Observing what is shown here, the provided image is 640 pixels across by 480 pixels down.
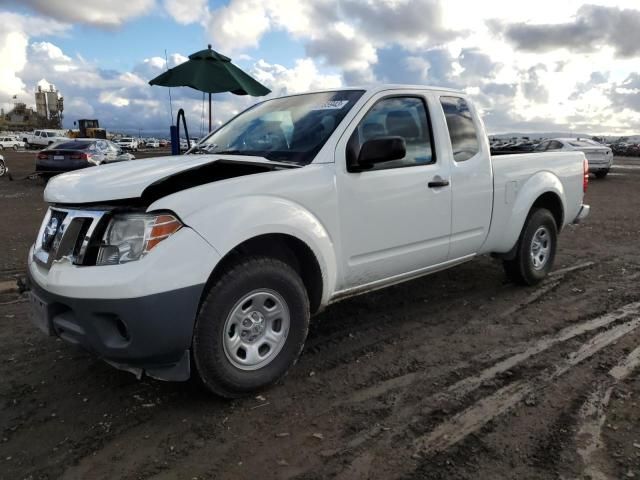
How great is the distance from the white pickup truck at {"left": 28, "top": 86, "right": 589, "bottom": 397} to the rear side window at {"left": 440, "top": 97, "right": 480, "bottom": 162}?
0.8 inches

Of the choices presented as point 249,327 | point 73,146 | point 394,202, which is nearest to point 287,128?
point 394,202

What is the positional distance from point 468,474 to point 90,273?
6.78 feet

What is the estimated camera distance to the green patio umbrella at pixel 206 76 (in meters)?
Answer: 8.34

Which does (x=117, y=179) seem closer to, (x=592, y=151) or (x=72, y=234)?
(x=72, y=234)

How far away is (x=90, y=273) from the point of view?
2662 millimetres

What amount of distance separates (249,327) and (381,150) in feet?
4.54

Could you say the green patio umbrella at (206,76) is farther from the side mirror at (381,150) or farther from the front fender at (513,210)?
the side mirror at (381,150)

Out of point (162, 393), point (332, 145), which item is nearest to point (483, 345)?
point (332, 145)

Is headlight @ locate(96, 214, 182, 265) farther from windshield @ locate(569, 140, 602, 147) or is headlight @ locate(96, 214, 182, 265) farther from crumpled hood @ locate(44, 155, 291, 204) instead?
windshield @ locate(569, 140, 602, 147)

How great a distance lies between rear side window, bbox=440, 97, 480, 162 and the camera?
4406 mm

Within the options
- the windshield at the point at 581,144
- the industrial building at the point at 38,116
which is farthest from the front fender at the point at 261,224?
the industrial building at the point at 38,116

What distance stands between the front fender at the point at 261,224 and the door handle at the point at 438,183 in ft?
3.53

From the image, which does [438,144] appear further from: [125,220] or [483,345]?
[125,220]

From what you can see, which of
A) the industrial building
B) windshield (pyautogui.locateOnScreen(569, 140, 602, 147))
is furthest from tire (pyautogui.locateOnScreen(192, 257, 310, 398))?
the industrial building
